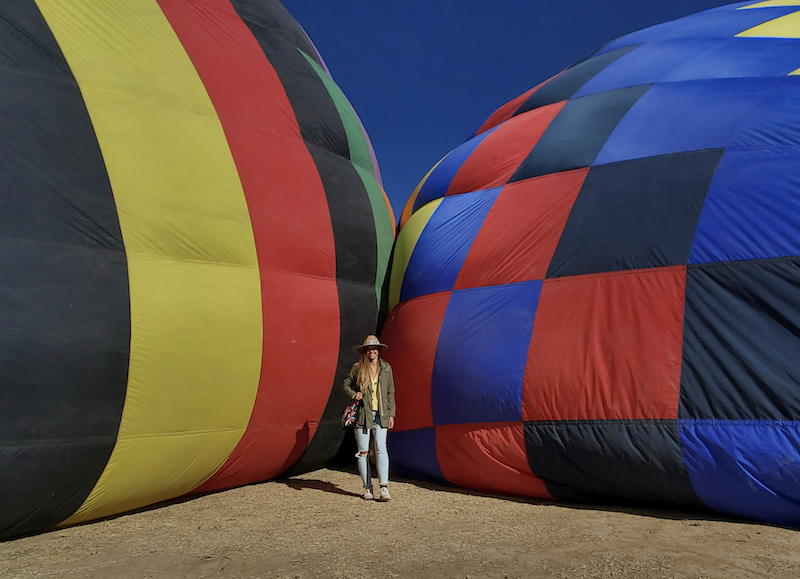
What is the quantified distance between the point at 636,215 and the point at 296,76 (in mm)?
3580

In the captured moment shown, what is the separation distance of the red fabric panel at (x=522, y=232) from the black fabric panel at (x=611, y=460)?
53.8 inches

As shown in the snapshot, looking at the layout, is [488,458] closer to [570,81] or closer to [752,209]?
[752,209]

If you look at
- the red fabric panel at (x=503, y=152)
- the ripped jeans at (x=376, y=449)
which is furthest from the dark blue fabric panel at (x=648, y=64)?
the ripped jeans at (x=376, y=449)

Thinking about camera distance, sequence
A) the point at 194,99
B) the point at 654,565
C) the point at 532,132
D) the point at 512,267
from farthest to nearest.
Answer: the point at 532,132 < the point at 512,267 < the point at 194,99 < the point at 654,565

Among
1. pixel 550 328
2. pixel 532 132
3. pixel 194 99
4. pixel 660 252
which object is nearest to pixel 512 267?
pixel 550 328

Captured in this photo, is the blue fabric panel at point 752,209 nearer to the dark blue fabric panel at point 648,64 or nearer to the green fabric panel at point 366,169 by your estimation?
the dark blue fabric panel at point 648,64

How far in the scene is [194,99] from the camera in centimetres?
518

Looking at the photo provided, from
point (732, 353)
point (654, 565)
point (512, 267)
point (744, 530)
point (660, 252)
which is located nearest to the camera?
point (654, 565)

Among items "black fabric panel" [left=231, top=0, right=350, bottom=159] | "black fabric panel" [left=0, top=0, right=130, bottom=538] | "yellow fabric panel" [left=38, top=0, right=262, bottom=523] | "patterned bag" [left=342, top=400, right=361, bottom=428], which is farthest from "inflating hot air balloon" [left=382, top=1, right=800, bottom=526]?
"black fabric panel" [left=0, top=0, right=130, bottom=538]

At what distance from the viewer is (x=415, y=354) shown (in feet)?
19.3

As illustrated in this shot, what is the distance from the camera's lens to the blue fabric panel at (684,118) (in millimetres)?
5043

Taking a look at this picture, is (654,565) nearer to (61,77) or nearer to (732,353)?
(732,353)

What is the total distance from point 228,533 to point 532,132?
465 cm

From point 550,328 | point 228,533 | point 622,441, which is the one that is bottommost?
point 228,533
